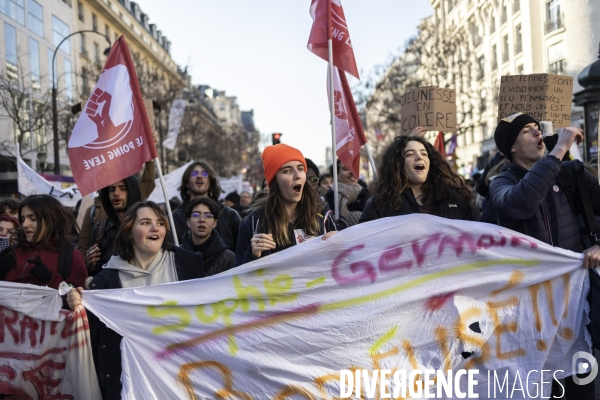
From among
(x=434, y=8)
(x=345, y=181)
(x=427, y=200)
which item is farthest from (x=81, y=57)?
(x=427, y=200)

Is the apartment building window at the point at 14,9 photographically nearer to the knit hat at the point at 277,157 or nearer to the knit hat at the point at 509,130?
the knit hat at the point at 277,157

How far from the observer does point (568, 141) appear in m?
3.41

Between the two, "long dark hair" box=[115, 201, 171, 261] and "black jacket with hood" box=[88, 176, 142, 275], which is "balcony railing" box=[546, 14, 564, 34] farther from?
"long dark hair" box=[115, 201, 171, 261]

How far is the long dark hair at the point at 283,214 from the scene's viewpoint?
3.69 meters

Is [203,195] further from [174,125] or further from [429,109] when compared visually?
[174,125]

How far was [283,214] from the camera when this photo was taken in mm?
3721

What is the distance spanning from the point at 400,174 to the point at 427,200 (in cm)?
21

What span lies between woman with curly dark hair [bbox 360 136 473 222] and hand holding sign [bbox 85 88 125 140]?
2147mm

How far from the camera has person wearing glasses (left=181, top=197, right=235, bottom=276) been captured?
15.0 feet

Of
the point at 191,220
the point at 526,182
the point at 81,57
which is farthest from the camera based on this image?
the point at 81,57

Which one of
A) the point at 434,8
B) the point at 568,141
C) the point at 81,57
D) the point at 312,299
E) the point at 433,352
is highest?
the point at 434,8

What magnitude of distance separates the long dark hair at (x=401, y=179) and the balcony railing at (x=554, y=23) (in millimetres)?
30715

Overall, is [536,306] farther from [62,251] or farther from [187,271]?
[62,251]

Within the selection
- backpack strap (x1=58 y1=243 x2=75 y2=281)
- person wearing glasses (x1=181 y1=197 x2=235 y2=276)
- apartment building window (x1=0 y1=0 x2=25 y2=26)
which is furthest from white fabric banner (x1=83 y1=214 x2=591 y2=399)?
apartment building window (x1=0 y1=0 x2=25 y2=26)
